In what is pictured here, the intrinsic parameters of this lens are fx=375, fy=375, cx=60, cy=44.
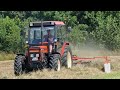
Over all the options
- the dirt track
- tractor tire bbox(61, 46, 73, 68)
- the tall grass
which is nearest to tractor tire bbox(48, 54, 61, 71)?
A: the dirt track

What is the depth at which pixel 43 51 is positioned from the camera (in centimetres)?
1543

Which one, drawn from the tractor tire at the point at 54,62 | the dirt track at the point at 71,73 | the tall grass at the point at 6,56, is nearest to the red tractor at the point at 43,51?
the tractor tire at the point at 54,62

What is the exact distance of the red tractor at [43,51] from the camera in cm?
1515

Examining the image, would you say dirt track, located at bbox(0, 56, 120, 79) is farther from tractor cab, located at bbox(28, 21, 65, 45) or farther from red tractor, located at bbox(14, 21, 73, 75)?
tractor cab, located at bbox(28, 21, 65, 45)

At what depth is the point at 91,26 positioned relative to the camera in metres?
39.7

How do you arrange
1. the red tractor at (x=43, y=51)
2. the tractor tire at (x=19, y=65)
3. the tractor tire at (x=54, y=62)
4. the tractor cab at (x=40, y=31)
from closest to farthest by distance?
the tractor tire at (x=54, y=62) < the red tractor at (x=43, y=51) < the tractor tire at (x=19, y=65) < the tractor cab at (x=40, y=31)

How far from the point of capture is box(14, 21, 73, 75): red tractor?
15.1 meters

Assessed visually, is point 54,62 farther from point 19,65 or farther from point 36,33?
point 36,33

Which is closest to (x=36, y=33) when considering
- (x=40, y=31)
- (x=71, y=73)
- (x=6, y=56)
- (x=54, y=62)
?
(x=40, y=31)

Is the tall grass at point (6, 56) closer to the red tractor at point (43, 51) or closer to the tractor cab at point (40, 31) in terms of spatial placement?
the red tractor at point (43, 51)
